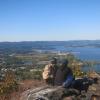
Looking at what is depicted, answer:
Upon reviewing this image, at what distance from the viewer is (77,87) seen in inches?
368

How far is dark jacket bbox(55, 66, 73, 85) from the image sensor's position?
935cm

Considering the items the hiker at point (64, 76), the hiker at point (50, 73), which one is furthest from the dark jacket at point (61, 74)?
the hiker at point (50, 73)

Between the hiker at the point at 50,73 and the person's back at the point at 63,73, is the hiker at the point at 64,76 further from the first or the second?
the hiker at the point at 50,73

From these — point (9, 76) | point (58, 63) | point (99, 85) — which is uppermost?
point (58, 63)

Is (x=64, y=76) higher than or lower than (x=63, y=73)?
lower

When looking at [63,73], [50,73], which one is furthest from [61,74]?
[50,73]

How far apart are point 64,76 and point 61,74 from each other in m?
0.13

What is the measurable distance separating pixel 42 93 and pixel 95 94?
1.72 meters

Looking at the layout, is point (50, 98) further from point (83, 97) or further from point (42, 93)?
point (83, 97)

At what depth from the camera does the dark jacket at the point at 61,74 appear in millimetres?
9346

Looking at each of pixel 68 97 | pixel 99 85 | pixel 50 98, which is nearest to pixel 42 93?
pixel 50 98

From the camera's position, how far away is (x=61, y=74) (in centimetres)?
941

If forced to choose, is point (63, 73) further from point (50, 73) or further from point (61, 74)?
point (50, 73)

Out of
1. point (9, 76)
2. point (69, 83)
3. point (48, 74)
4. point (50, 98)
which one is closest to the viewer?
point (50, 98)
